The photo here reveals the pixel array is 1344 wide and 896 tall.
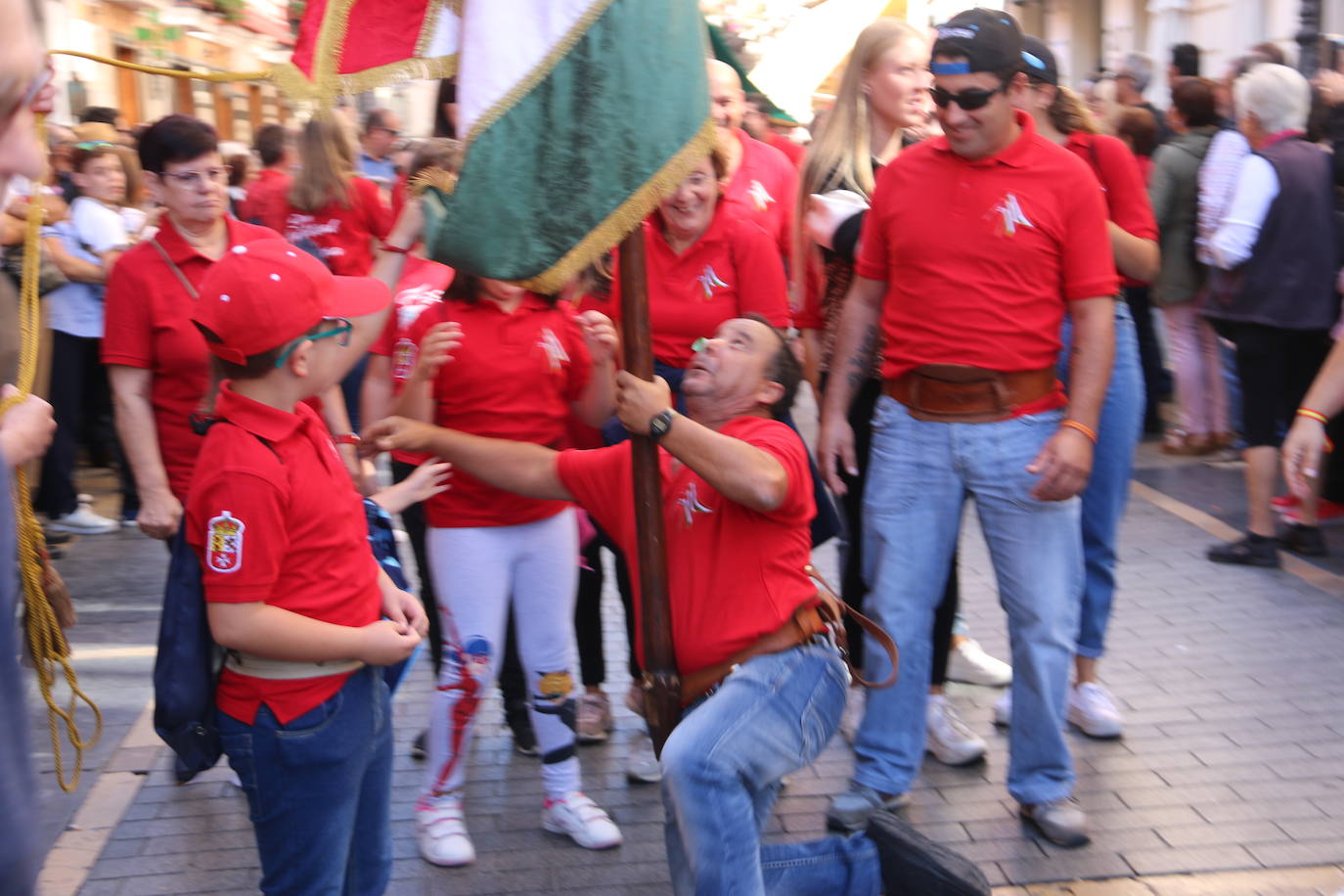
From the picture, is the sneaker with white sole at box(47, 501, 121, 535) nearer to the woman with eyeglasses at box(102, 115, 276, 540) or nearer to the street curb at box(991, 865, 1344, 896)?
the woman with eyeglasses at box(102, 115, 276, 540)

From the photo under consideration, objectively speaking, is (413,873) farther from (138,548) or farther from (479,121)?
(138,548)

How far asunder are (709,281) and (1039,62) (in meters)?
1.21

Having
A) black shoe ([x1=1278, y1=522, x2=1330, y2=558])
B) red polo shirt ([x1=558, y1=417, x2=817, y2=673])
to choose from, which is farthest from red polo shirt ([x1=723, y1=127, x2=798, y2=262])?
black shoe ([x1=1278, y1=522, x2=1330, y2=558])

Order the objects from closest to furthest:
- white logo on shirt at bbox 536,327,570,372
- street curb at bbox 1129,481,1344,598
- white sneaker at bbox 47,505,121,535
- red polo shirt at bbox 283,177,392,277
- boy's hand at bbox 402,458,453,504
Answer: boy's hand at bbox 402,458,453,504, white logo on shirt at bbox 536,327,570,372, street curb at bbox 1129,481,1344,598, red polo shirt at bbox 283,177,392,277, white sneaker at bbox 47,505,121,535

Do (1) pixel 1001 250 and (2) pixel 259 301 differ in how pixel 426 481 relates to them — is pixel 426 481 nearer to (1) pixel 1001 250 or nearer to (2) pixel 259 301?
(2) pixel 259 301

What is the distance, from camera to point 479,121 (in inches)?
113

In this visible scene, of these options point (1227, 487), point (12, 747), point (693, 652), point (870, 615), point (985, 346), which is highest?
point (12, 747)

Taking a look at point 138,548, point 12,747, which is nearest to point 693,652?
point 12,747

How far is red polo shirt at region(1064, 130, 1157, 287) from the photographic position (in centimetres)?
453

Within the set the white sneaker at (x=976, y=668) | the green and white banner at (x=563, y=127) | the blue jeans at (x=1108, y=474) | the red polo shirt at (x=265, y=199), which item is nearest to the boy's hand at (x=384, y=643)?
the green and white banner at (x=563, y=127)

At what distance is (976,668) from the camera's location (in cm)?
541

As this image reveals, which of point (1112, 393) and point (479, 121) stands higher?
point (479, 121)

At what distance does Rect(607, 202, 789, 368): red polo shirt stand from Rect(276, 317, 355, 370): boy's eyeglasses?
1.57 meters

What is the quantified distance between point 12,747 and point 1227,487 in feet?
26.7
